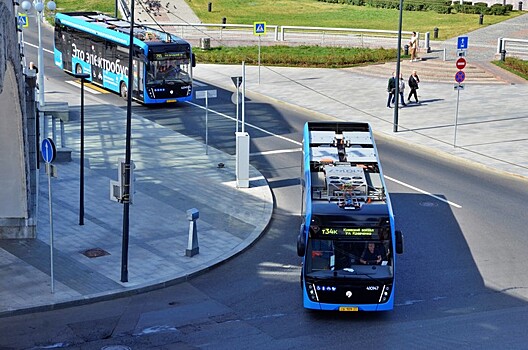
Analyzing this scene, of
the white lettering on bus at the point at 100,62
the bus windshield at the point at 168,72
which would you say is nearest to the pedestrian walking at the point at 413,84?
the bus windshield at the point at 168,72

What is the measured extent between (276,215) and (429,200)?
4.96m

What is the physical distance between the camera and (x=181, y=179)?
33.8 metres

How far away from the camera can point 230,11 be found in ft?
263

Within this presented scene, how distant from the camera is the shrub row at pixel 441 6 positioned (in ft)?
247

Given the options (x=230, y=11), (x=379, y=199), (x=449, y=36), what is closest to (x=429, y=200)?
(x=379, y=199)

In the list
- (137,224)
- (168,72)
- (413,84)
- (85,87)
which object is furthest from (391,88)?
(137,224)

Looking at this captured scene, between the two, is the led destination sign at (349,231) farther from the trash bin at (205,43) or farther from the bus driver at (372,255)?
the trash bin at (205,43)

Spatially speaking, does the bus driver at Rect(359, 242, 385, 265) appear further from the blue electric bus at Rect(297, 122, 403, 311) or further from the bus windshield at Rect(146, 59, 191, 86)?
the bus windshield at Rect(146, 59, 191, 86)

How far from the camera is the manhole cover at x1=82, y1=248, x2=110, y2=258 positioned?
26047 millimetres

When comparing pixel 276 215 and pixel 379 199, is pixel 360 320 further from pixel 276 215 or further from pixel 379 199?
pixel 276 215

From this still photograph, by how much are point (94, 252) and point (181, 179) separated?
7945 mm

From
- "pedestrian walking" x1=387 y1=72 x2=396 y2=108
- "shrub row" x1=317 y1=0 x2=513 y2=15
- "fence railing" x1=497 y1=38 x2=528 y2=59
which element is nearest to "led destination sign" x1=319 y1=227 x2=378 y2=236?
"pedestrian walking" x1=387 y1=72 x2=396 y2=108

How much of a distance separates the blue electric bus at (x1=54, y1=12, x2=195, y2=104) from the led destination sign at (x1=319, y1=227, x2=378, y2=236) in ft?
78.6

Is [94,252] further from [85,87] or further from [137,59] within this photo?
[85,87]
